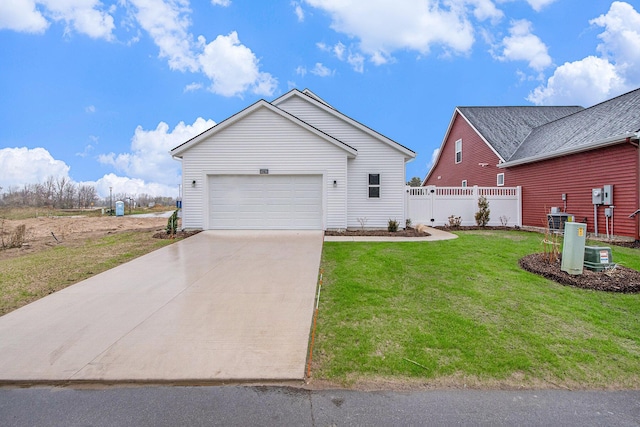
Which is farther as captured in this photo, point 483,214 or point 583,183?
point 483,214

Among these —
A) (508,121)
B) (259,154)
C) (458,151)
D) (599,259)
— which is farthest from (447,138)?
(599,259)

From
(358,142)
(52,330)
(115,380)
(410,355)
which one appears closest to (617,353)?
(410,355)

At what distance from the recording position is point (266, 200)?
41.0 feet

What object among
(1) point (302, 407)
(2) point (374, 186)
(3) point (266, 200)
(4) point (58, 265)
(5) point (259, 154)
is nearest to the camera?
(1) point (302, 407)

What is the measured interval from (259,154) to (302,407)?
10644 millimetres

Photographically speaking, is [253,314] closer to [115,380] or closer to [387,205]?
[115,380]

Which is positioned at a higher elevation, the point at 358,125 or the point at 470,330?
the point at 358,125

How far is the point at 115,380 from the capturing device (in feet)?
9.87

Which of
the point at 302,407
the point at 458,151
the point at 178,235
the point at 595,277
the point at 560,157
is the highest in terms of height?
the point at 458,151

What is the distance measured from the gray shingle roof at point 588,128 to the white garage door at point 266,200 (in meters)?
9.96

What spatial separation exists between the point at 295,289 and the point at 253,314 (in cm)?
112

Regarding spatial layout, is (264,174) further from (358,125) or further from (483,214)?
(483,214)

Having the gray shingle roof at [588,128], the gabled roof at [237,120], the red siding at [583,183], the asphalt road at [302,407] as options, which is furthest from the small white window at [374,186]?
the asphalt road at [302,407]

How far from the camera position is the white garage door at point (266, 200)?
41.0 feet
